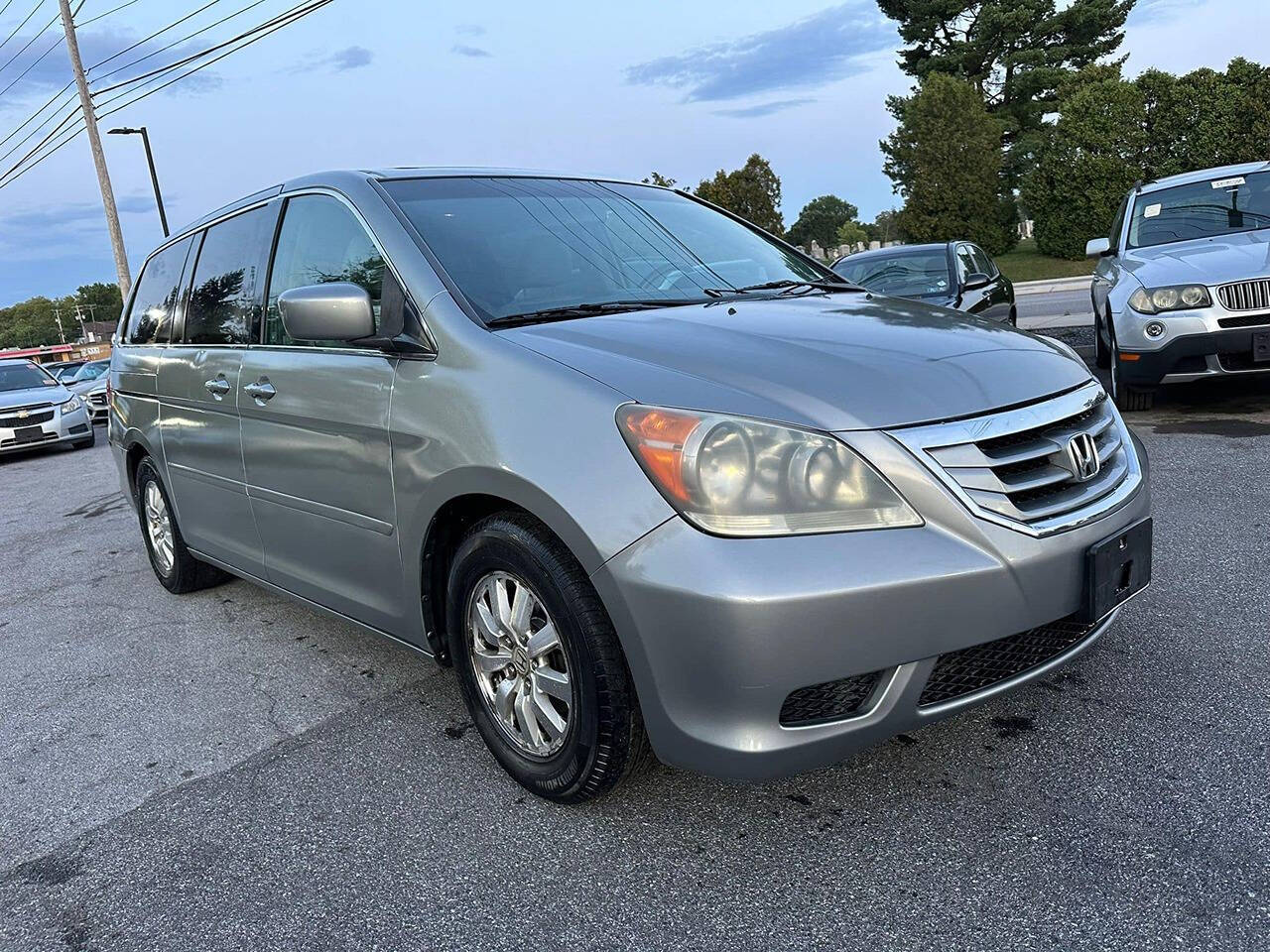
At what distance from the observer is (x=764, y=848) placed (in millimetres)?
2486

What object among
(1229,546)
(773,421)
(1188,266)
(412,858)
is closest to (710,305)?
(773,421)

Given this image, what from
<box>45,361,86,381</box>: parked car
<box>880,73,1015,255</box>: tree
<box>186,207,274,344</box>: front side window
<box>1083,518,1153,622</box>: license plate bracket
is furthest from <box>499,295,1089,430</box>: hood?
<box>880,73,1015,255</box>: tree

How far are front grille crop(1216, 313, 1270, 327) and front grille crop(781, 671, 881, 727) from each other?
18.0 ft

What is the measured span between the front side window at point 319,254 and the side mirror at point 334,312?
17 centimetres

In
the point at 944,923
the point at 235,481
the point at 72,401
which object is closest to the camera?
the point at 944,923

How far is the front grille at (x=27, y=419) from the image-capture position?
526 inches

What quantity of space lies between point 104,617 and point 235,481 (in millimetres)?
1652

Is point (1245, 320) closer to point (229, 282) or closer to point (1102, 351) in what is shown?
point (1102, 351)

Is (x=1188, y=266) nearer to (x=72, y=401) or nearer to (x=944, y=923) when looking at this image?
(x=944, y=923)

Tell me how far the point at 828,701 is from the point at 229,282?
2991 mm

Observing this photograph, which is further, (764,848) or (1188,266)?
A: (1188,266)

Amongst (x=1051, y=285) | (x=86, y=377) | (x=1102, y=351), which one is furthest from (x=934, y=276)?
(x=86, y=377)

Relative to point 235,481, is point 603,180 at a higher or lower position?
higher

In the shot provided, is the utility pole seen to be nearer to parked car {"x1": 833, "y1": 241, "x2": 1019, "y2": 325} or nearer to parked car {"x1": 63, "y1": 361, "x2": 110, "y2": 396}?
parked car {"x1": 63, "y1": 361, "x2": 110, "y2": 396}
